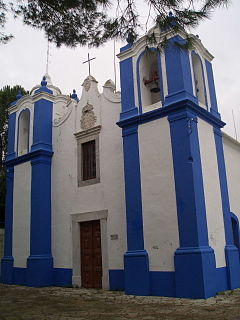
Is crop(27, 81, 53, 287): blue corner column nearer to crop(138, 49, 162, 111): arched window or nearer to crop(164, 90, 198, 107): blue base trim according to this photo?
crop(138, 49, 162, 111): arched window

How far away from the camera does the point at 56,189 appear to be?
12.2 m

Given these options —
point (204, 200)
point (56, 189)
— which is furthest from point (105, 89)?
point (204, 200)

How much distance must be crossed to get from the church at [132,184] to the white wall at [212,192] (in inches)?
1.2

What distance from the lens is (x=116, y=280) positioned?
9.87m

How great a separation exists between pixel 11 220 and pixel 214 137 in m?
7.89

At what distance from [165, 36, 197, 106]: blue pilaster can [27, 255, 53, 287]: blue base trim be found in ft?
20.8

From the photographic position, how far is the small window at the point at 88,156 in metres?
11.2

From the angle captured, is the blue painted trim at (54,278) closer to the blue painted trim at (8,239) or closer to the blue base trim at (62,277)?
the blue base trim at (62,277)

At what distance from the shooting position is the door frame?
10.3 m

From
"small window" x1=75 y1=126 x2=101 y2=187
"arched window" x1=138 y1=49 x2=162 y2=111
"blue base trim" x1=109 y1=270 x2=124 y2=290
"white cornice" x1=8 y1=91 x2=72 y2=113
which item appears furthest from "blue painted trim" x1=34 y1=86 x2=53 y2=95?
"blue base trim" x1=109 y1=270 x2=124 y2=290

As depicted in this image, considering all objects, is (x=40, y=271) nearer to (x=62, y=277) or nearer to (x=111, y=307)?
(x=62, y=277)

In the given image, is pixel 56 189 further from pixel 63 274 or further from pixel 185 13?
pixel 185 13

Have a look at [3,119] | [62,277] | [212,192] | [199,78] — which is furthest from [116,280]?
[3,119]

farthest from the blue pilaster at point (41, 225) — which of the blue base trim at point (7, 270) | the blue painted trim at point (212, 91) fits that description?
the blue painted trim at point (212, 91)
